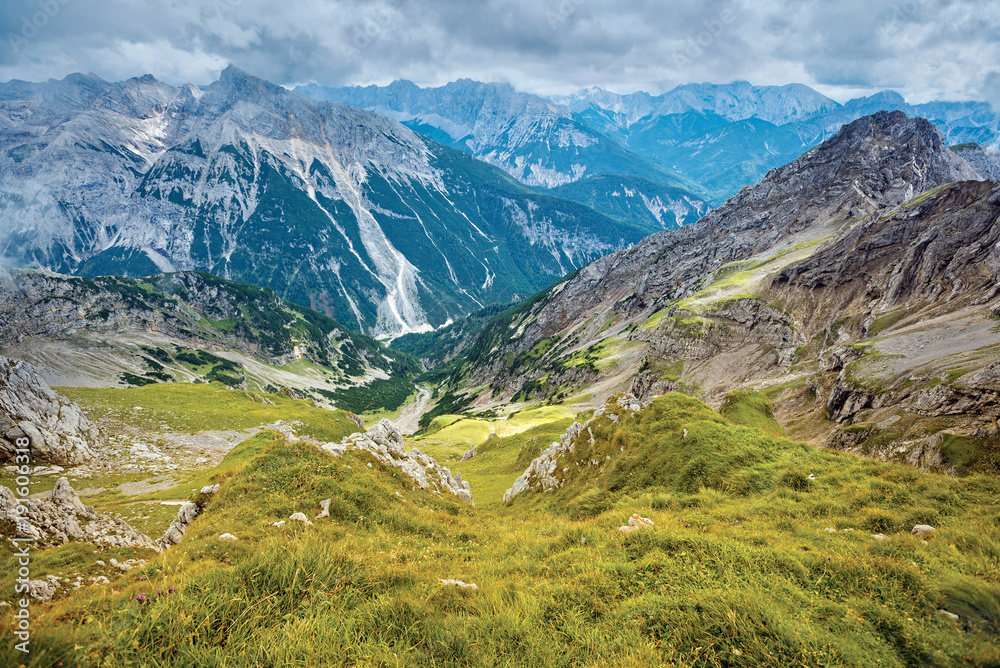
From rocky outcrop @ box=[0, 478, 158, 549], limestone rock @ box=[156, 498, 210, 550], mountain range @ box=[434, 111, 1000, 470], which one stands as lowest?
rocky outcrop @ box=[0, 478, 158, 549]

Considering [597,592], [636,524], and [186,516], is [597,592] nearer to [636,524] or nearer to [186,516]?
[636,524]

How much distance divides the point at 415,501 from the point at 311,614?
12.3 m

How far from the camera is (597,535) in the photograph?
10227 millimetres

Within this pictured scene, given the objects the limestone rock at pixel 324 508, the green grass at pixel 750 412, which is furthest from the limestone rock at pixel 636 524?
the green grass at pixel 750 412

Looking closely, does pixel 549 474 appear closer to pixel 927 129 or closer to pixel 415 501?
pixel 415 501

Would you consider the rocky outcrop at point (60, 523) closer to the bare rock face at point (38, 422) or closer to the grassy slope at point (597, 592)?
the grassy slope at point (597, 592)

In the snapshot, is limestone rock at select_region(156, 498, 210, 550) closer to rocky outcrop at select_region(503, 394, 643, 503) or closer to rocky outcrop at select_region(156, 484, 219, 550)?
rocky outcrop at select_region(156, 484, 219, 550)

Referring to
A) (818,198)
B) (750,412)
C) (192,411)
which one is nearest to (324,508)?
(750,412)

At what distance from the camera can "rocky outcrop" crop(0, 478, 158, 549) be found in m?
15.5

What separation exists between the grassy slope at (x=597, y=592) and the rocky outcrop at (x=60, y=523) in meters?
7.93

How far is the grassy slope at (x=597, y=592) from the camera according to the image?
213 inches

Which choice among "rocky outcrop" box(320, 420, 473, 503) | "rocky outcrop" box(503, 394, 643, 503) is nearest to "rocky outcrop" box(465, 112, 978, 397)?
"rocky outcrop" box(503, 394, 643, 503)

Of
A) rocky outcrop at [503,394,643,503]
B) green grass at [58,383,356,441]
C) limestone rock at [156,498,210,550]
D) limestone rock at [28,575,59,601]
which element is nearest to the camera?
limestone rock at [28,575,59,601]

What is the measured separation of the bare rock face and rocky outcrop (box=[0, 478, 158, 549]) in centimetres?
2777
